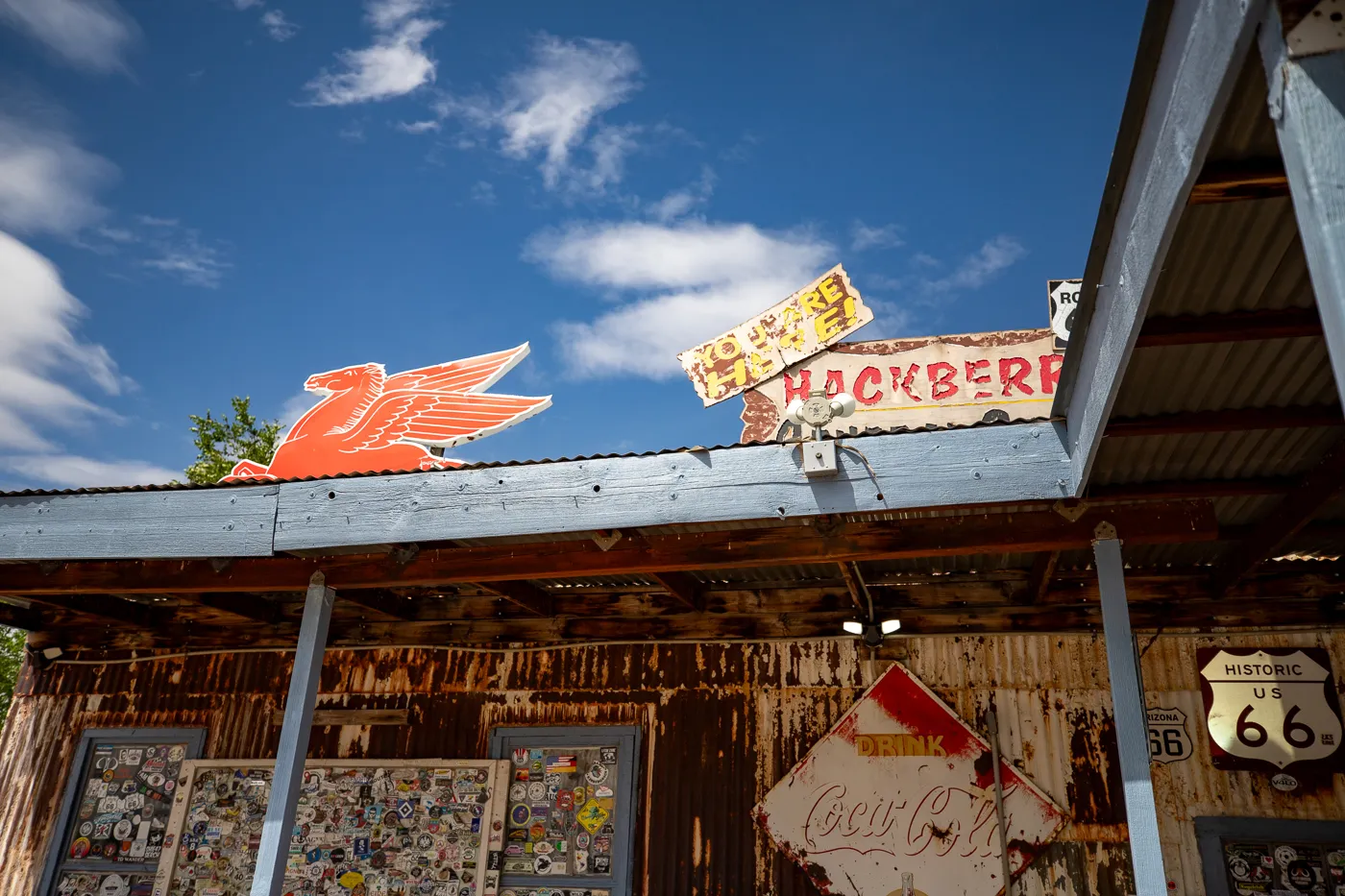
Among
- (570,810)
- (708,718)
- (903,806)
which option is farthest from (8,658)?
(903,806)

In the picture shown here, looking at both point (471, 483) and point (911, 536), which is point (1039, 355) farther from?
point (471, 483)

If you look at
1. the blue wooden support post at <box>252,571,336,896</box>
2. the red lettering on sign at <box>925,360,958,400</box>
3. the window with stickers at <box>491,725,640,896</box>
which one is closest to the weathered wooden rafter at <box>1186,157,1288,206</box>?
the blue wooden support post at <box>252,571,336,896</box>

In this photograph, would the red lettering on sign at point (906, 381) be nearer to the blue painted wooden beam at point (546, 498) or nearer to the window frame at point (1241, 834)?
the window frame at point (1241, 834)

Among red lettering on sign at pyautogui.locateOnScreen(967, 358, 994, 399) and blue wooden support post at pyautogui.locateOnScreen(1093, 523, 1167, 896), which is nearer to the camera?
blue wooden support post at pyautogui.locateOnScreen(1093, 523, 1167, 896)

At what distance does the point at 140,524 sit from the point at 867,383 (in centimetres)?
675

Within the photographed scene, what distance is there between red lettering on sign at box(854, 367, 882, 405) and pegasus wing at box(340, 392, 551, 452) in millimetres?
3606

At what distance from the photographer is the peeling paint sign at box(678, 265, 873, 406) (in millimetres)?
9969

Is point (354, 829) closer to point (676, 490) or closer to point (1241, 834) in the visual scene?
point (676, 490)

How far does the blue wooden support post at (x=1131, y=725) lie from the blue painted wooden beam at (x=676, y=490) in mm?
580

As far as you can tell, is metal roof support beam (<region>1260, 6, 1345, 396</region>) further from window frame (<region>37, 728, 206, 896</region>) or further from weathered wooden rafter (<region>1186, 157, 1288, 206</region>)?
window frame (<region>37, 728, 206, 896</region>)

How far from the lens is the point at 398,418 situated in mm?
8008

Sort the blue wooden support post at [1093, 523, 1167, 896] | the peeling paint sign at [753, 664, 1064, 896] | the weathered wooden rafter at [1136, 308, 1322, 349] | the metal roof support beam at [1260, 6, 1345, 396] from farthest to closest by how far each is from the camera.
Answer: the peeling paint sign at [753, 664, 1064, 896], the blue wooden support post at [1093, 523, 1167, 896], the weathered wooden rafter at [1136, 308, 1322, 349], the metal roof support beam at [1260, 6, 1345, 396]

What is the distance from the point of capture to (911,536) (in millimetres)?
4879

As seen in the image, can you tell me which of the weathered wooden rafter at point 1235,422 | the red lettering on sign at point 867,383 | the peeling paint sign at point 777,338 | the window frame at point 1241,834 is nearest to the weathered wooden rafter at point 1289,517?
the weathered wooden rafter at point 1235,422
